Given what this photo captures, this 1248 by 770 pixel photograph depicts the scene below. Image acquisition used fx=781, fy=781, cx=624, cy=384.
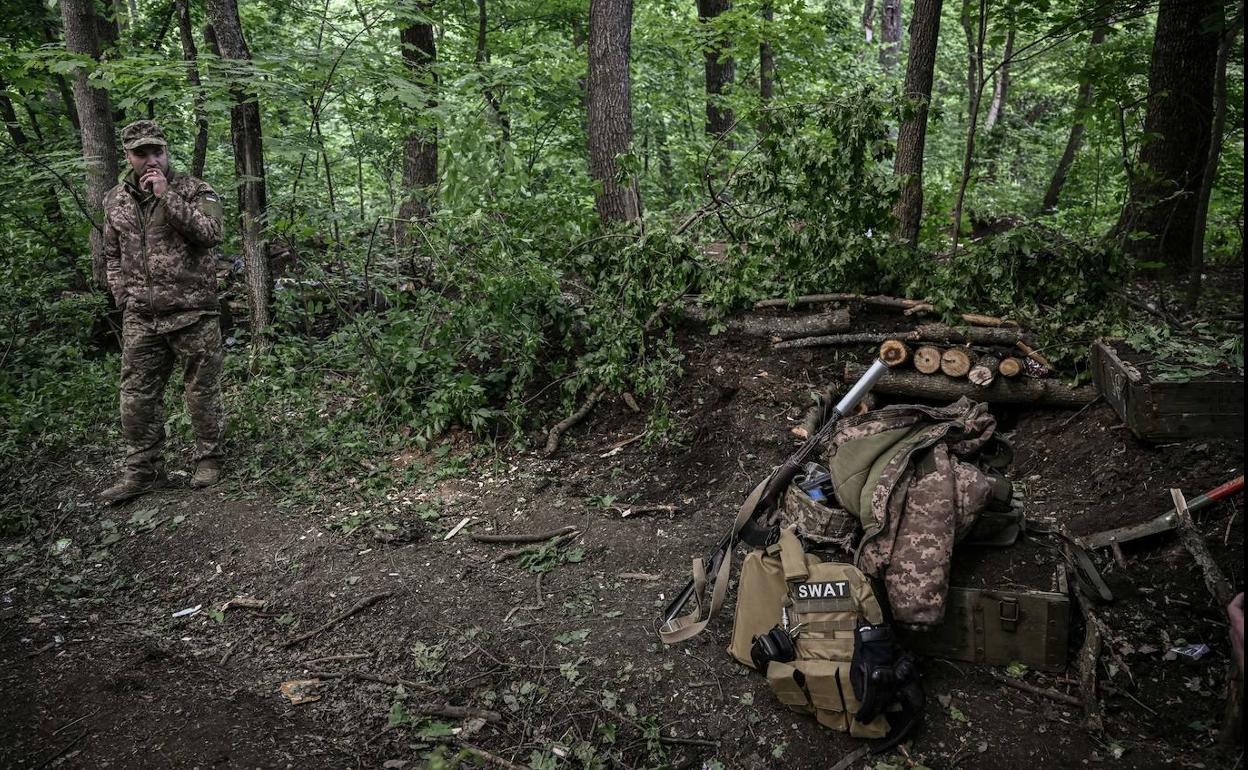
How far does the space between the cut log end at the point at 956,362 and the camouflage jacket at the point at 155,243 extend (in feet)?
17.9

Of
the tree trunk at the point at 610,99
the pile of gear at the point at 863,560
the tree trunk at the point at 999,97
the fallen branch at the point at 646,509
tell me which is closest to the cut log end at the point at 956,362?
the pile of gear at the point at 863,560

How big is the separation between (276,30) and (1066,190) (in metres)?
12.5

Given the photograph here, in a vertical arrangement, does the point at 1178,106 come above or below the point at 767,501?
above

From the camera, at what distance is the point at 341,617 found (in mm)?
4426

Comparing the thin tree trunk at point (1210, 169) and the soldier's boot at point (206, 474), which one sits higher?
the thin tree trunk at point (1210, 169)

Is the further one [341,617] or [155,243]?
[155,243]

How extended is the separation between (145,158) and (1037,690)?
630cm

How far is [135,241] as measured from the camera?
5.69 meters

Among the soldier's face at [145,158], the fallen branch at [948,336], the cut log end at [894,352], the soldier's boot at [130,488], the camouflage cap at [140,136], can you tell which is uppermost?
the camouflage cap at [140,136]

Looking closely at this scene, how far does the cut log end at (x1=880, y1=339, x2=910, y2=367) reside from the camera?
5.76m

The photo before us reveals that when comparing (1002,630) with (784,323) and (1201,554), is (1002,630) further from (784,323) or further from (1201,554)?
(784,323)

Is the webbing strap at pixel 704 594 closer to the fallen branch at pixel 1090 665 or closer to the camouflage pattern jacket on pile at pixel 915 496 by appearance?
the camouflage pattern jacket on pile at pixel 915 496

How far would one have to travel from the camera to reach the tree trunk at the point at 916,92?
760 centimetres

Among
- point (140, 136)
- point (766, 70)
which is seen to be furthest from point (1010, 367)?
point (766, 70)
